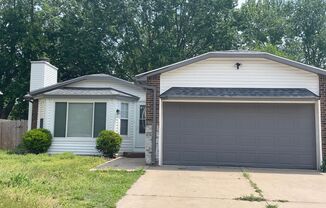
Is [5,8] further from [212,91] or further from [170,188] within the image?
[170,188]

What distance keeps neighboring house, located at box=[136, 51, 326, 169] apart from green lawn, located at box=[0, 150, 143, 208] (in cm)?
290

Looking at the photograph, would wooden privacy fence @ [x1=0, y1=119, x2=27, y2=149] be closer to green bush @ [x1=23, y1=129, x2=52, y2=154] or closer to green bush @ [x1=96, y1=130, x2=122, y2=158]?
green bush @ [x1=23, y1=129, x2=52, y2=154]

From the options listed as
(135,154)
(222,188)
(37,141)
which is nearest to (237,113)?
(222,188)

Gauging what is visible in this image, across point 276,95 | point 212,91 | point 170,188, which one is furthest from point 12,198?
point 276,95

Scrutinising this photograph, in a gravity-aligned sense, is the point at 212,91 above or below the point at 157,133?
above

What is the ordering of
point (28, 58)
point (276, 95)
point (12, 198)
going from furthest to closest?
point (28, 58) → point (276, 95) → point (12, 198)

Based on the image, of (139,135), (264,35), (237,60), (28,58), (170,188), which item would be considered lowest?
(170,188)

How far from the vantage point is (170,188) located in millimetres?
8688

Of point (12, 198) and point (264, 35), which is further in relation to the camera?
point (264, 35)

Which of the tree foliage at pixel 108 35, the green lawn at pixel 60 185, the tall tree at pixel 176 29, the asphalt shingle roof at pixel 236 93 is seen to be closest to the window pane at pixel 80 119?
the green lawn at pixel 60 185

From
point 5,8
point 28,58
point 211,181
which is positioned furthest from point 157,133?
point 5,8

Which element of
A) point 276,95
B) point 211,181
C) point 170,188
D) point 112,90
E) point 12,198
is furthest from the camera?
point 112,90

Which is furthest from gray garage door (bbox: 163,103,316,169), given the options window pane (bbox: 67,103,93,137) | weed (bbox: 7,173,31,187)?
weed (bbox: 7,173,31,187)

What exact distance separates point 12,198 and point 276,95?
9210 millimetres
